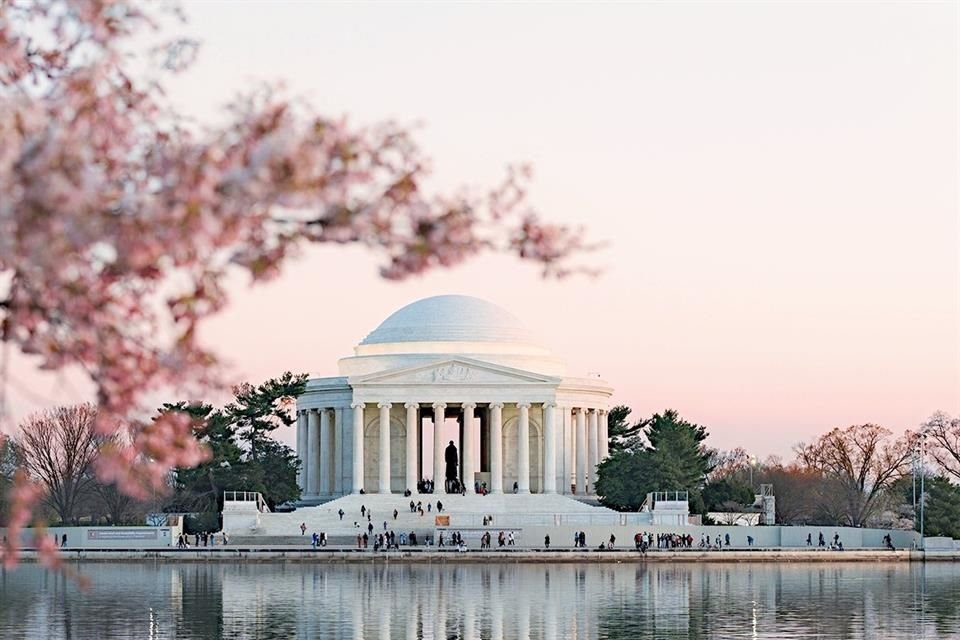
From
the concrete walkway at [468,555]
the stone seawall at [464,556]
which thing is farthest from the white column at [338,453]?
the stone seawall at [464,556]

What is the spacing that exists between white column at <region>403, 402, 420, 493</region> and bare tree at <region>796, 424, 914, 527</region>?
38.2 meters

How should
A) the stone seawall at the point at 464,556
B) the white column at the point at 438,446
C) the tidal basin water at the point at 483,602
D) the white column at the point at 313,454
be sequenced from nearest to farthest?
the tidal basin water at the point at 483,602 → the stone seawall at the point at 464,556 → the white column at the point at 438,446 → the white column at the point at 313,454

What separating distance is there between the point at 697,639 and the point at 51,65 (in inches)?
1358

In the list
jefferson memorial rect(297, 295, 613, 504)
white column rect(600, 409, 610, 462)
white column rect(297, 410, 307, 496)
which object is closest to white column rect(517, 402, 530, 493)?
jefferson memorial rect(297, 295, 613, 504)

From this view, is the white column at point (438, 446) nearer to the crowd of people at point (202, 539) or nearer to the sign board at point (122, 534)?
the crowd of people at point (202, 539)

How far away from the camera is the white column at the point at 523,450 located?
13400cm

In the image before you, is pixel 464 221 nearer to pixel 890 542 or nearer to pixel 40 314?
pixel 40 314

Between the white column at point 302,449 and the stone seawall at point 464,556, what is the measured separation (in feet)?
135

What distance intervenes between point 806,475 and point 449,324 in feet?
128

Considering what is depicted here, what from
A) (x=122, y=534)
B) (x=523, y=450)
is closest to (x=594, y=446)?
(x=523, y=450)

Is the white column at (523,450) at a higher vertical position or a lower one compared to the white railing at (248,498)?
higher

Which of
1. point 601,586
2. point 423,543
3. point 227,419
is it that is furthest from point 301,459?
point 601,586

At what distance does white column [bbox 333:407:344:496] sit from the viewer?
138750mm

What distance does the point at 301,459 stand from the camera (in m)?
143
